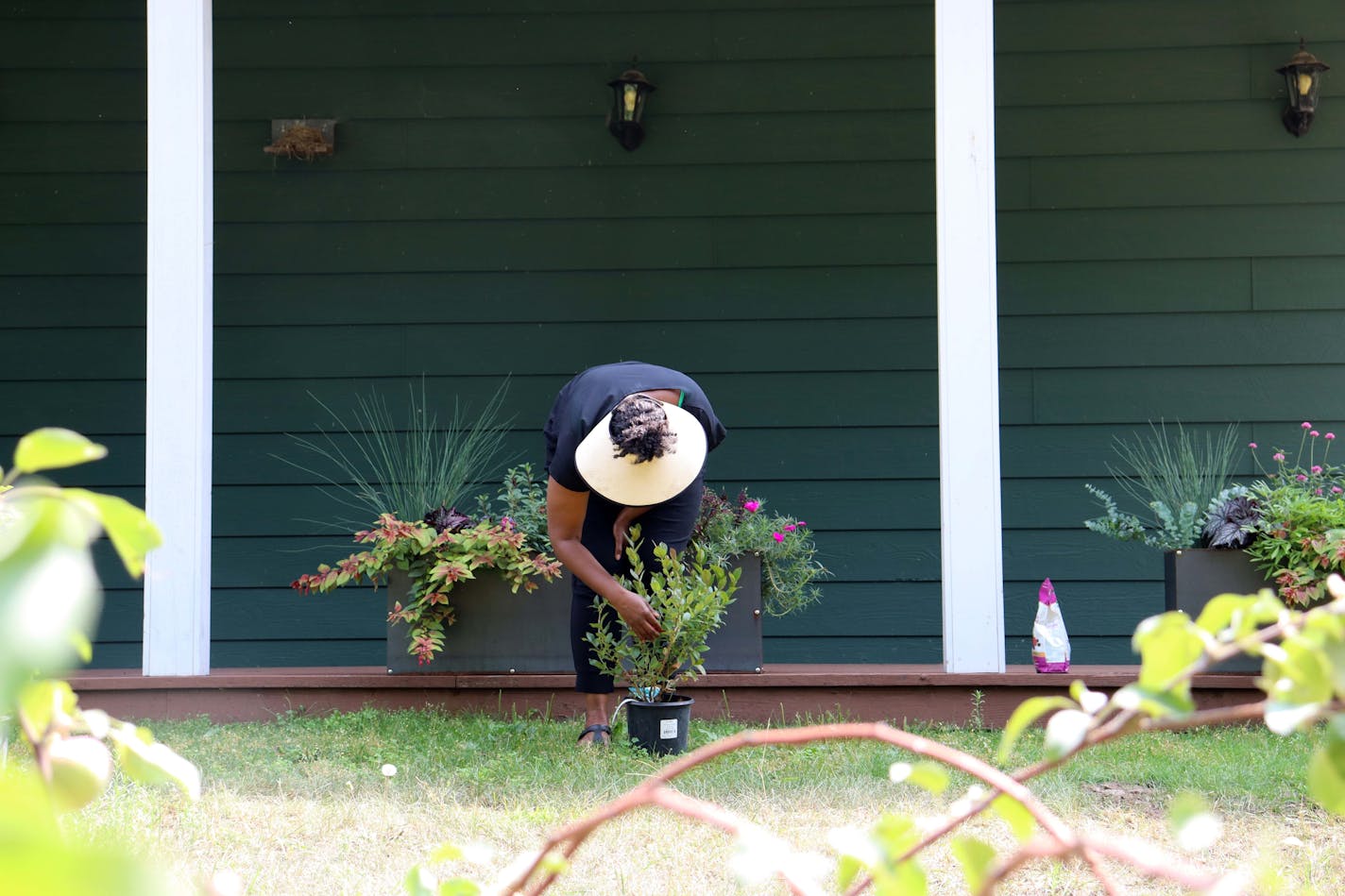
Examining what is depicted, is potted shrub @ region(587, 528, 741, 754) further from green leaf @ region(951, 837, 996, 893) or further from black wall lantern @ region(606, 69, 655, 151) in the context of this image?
green leaf @ region(951, 837, 996, 893)

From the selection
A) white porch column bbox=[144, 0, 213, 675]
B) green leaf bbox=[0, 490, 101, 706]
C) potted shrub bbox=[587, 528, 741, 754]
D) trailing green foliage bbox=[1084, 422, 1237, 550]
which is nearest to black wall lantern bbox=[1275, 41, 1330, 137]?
trailing green foliage bbox=[1084, 422, 1237, 550]

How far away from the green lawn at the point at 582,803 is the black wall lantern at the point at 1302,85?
8.08 feet

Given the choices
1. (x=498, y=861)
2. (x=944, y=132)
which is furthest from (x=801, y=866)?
(x=944, y=132)

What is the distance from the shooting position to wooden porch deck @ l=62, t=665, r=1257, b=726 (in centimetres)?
404

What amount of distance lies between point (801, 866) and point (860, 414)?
15.7ft

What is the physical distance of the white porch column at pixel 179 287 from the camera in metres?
3.85

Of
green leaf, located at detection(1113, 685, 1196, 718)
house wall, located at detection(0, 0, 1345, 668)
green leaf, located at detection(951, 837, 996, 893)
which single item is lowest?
green leaf, located at detection(951, 837, 996, 893)

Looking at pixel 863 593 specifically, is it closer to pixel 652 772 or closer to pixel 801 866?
pixel 652 772

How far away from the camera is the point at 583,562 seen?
3377 millimetres

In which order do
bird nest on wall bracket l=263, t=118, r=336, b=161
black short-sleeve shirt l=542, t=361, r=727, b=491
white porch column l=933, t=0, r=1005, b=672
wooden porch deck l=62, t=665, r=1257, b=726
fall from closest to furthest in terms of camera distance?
black short-sleeve shirt l=542, t=361, r=727, b=491, white porch column l=933, t=0, r=1005, b=672, wooden porch deck l=62, t=665, r=1257, b=726, bird nest on wall bracket l=263, t=118, r=336, b=161

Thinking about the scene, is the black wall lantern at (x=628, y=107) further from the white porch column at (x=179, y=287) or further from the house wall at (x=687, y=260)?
the white porch column at (x=179, y=287)

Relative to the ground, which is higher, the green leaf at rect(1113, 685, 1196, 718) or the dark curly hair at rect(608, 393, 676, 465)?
the dark curly hair at rect(608, 393, 676, 465)

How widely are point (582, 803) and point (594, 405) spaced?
3.31 ft

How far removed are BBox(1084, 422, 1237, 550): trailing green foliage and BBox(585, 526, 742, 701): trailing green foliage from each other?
164 centimetres
